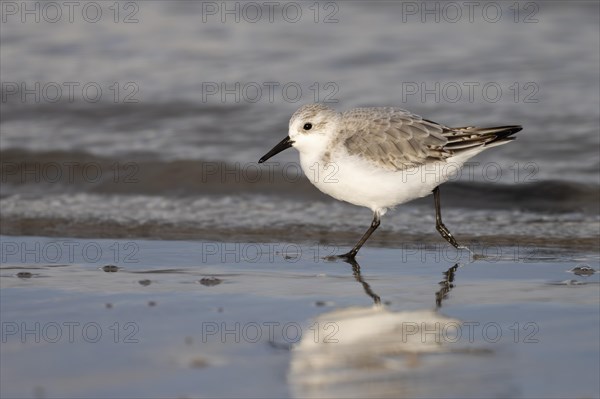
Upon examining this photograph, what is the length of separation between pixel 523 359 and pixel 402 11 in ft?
32.1

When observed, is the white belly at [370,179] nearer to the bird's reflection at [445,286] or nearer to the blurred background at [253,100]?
the bird's reflection at [445,286]

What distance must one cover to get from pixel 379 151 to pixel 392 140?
15 cm

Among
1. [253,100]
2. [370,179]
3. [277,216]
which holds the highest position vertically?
[253,100]

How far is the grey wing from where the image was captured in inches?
297

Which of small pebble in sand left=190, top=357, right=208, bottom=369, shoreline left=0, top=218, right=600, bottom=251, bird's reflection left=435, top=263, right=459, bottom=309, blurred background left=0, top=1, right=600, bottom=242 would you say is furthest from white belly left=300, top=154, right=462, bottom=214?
small pebble in sand left=190, top=357, right=208, bottom=369

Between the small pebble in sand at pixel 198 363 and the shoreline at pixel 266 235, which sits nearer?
the small pebble in sand at pixel 198 363

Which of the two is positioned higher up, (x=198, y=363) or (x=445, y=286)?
(x=445, y=286)

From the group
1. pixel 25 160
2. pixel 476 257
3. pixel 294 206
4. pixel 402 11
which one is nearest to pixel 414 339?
pixel 476 257

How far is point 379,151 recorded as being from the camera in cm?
753

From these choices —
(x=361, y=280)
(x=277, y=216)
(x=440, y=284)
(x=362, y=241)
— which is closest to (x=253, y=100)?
(x=277, y=216)

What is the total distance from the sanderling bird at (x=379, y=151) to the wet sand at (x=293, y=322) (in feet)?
1.64

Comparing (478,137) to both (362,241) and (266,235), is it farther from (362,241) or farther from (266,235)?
(266,235)

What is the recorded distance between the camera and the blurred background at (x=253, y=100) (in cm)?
936

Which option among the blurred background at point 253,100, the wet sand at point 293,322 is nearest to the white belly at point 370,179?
the wet sand at point 293,322
